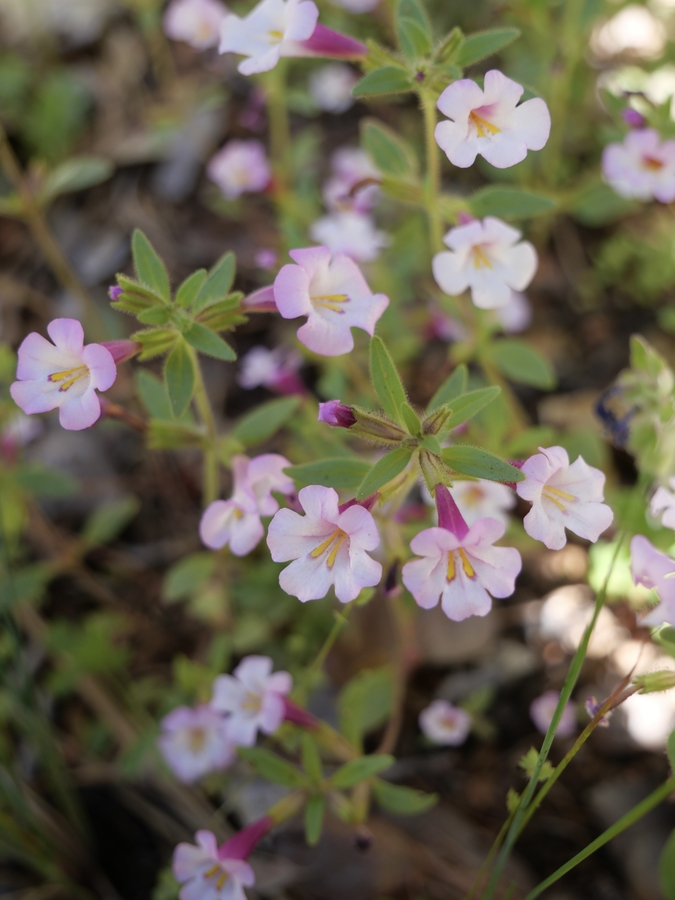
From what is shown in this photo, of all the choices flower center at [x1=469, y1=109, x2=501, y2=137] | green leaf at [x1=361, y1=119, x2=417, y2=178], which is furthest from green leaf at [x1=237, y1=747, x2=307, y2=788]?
green leaf at [x1=361, y1=119, x2=417, y2=178]

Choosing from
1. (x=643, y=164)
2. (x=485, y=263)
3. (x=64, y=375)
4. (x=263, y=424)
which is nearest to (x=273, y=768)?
(x=263, y=424)

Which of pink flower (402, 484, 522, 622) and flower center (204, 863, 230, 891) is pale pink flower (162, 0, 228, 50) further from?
flower center (204, 863, 230, 891)

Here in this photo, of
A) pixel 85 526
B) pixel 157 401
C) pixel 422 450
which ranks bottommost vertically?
pixel 85 526

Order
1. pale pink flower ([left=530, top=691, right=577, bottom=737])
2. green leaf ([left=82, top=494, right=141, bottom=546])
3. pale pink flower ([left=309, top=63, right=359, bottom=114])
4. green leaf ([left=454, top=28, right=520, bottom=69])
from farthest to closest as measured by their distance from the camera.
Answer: pale pink flower ([left=309, top=63, right=359, bottom=114]) → green leaf ([left=82, top=494, right=141, bottom=546]) → pale pink flower ([left=530, top=691, right=577, bottom=737]) → green leaf ([left=454, top=28, right=520, bottom=69])

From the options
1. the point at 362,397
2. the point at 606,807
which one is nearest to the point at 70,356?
the point at 362,397

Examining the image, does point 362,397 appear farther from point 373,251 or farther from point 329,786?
point 329,786

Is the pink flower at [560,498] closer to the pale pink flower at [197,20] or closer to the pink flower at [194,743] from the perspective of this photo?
the pink flower at [194,743]

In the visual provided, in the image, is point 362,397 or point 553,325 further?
point 553,325

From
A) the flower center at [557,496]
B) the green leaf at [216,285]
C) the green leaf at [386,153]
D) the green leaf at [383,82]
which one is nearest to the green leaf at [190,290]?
the green leaf at [216,285]
